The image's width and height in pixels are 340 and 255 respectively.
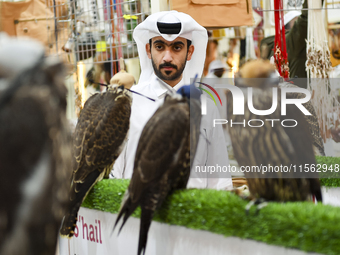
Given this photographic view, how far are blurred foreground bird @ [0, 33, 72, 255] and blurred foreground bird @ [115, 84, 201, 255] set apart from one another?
32 cm

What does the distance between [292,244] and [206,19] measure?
1.34 metres

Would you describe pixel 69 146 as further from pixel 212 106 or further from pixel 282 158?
pixel 212 106

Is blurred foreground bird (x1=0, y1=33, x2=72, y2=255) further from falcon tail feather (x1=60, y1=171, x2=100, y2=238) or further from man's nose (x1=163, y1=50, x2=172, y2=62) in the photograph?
man's nose (x1=163, y1=50, x2=172, y2=62)

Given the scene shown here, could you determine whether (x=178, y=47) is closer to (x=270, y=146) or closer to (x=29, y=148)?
(x=270, y=146)

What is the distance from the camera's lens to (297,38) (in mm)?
2457

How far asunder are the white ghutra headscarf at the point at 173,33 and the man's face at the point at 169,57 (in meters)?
0.02

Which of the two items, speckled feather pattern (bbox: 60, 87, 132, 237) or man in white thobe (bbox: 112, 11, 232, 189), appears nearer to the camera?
speckled feather pattern (bbox: 60, 87, 132, 237)

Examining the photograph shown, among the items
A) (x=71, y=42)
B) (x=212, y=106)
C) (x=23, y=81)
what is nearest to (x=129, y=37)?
(x=71, y=42)

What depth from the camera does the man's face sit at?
1333mm

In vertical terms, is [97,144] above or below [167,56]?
below

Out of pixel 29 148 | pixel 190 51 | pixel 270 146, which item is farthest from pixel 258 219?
pixel 190 51

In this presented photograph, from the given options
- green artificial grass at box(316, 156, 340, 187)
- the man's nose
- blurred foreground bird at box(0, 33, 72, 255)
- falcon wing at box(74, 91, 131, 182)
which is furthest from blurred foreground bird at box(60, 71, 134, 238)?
green artificial grass at box(316, 156, 340, 187)

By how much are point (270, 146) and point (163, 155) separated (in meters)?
0.26

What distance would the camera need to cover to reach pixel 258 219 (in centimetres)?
80
